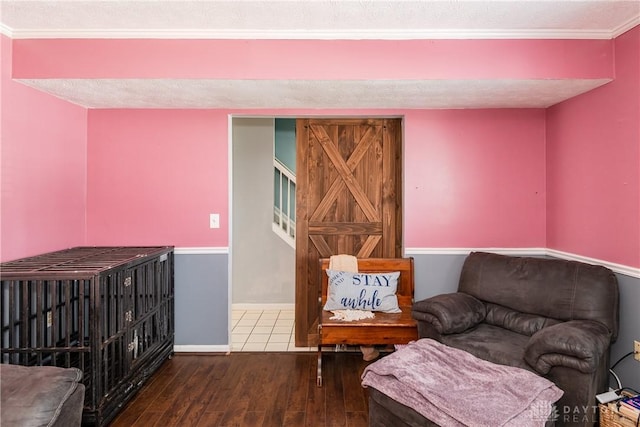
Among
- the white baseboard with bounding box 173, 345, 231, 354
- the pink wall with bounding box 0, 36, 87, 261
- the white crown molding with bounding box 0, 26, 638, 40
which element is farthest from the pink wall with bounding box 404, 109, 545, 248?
the pink wall with bounding box 0, 36, 87, 261

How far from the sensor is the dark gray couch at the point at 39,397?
1.41 m

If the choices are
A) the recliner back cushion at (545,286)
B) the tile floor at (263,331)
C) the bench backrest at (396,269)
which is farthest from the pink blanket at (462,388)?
the tile floor at (263,331)

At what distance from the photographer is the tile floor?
348cm

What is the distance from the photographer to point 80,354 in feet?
7.02

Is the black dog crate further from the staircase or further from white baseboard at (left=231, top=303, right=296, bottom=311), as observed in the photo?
the staircase

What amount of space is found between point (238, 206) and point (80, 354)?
2.75m

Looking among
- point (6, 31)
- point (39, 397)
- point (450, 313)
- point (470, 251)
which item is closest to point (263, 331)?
point (450, 313)

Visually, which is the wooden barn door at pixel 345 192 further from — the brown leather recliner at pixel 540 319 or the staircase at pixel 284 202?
the staircase at pixel 284 202

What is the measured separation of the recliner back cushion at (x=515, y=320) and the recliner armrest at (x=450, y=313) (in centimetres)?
6

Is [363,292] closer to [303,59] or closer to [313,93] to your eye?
[313,93]

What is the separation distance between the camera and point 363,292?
2.96 meters

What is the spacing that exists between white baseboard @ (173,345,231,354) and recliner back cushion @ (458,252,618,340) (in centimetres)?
211

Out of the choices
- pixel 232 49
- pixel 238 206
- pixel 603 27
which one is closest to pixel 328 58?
pixel 232 49

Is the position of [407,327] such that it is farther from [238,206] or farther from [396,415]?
[238,206]
